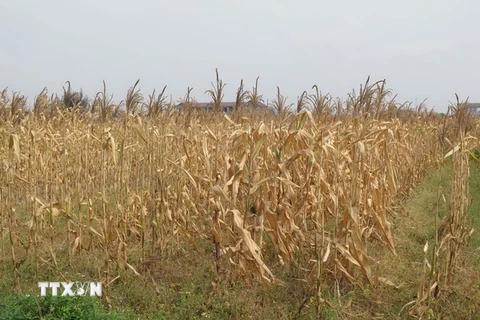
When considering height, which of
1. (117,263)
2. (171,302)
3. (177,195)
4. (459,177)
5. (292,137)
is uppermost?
(292,137)

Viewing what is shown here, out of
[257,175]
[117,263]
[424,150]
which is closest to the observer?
[117,263]

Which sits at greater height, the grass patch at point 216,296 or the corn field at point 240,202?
the corn field at point 240,202

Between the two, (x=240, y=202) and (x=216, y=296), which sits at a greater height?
(x=240, y=202)

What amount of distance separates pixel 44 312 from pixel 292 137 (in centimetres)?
223

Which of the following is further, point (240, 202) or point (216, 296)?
point (240, 202)

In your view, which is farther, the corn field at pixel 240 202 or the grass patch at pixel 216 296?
the corn field at pixel 240 202

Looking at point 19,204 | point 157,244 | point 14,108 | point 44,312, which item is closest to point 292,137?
point 157,244

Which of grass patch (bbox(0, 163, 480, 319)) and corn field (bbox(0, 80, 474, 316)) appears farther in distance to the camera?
corn field (bbox(0, 80, 474, 316))

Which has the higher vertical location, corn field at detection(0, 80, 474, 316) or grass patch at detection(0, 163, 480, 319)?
corn field at detection(0, 80, 474, 316)

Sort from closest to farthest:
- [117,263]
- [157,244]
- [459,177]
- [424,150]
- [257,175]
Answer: [459,177] < [117,263] < [257,175] < [157,244] < [424,150]

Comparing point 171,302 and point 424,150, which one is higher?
point 424,150

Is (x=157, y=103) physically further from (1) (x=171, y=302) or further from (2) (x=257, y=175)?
(1) (x=171, y=302)

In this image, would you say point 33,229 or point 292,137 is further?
point 33,229

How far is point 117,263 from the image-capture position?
3.97 m
